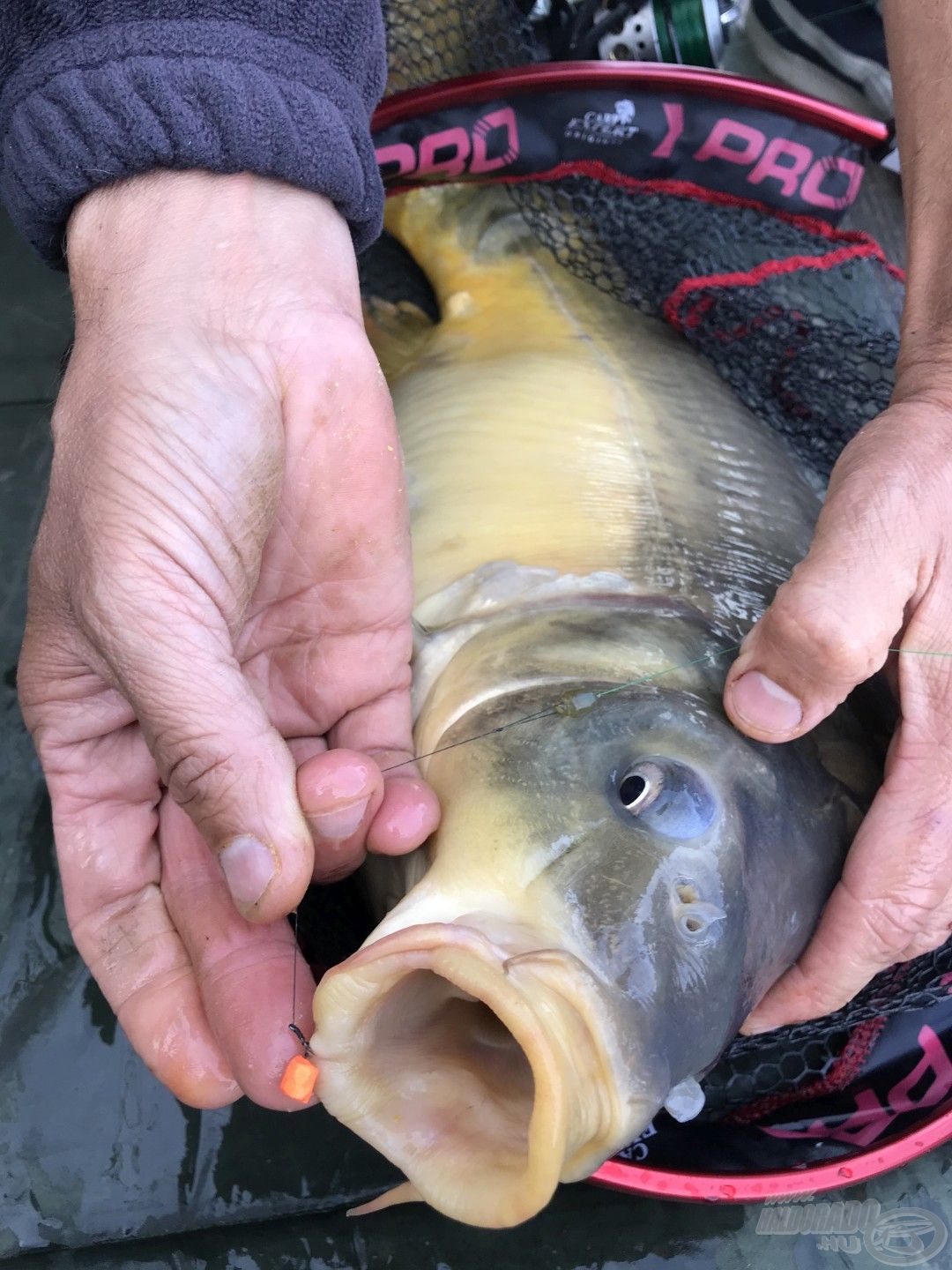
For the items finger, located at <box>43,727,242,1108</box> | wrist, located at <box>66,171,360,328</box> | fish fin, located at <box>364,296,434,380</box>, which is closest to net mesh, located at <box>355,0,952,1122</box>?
fish fin, located at <box>364,296,434,380</box>

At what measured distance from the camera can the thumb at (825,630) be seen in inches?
54.6

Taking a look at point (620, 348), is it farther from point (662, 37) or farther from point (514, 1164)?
point (514, 1164)

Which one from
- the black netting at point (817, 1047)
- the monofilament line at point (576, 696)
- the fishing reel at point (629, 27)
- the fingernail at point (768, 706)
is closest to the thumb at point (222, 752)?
the monofilament line at point (576, 696)

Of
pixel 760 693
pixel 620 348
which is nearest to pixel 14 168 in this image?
pixel 620 348

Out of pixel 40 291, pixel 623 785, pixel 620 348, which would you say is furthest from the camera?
pixel 40 291

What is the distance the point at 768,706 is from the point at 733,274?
1.15 m

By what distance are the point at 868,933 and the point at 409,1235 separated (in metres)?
1.02

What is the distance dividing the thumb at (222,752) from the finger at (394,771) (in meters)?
0.13

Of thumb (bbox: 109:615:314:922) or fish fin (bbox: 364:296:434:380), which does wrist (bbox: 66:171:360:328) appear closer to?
thumb (bbox: 109:615:314:922)

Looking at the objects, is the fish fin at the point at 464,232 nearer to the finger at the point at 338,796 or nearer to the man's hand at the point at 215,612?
the man's hand at the point at 215,612

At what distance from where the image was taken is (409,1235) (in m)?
1.94

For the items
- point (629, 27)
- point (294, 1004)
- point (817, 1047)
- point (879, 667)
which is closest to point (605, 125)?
point (629, 27)

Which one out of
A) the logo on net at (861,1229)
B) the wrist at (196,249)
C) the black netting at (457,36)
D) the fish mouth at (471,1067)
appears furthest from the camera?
the black netting at (457,36)

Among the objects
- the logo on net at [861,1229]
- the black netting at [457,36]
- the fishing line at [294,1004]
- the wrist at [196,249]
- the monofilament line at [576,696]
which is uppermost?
the black netting at [457,36]
